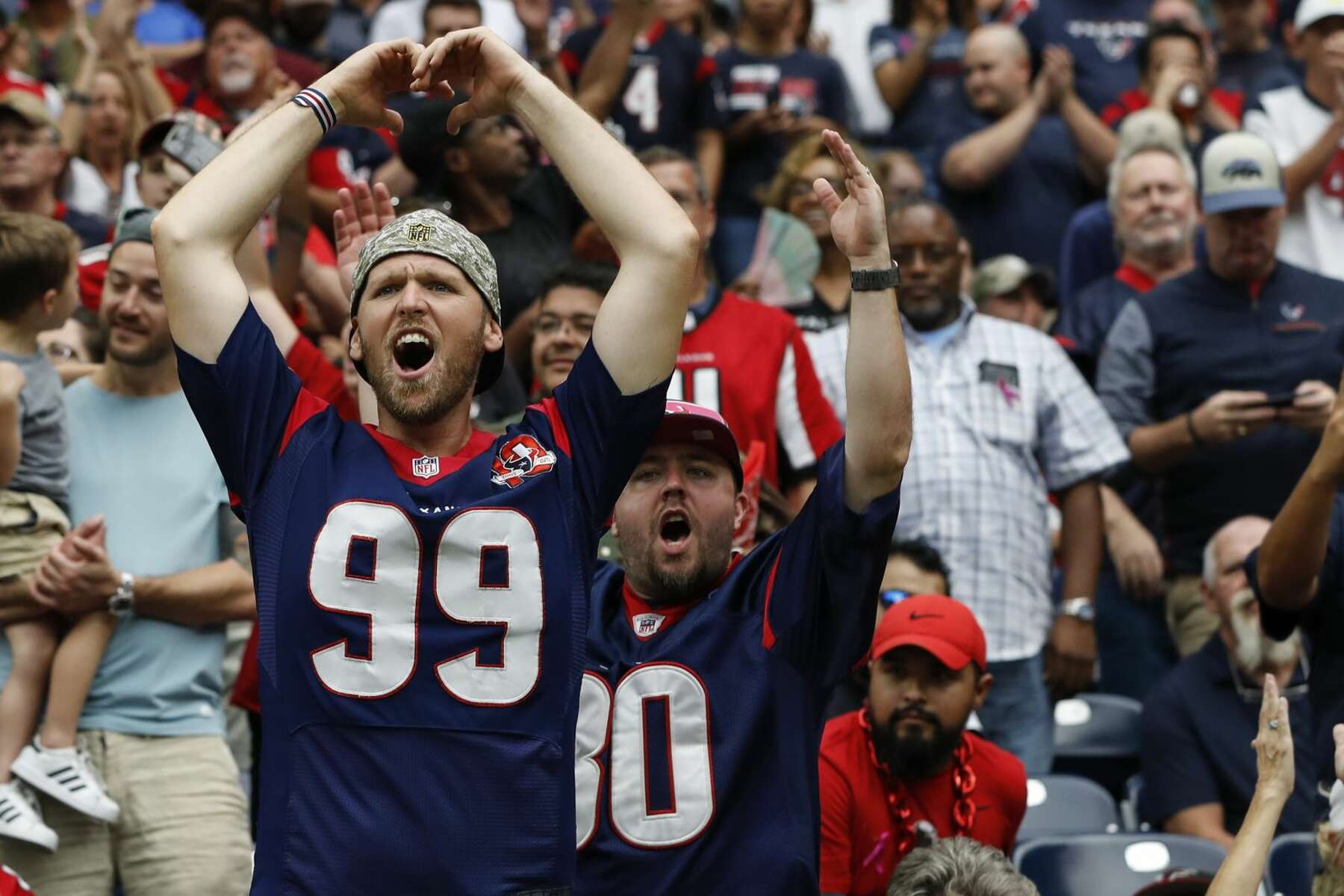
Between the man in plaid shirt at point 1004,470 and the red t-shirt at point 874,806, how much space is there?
3.88ft

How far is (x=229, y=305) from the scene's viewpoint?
11.0 feet

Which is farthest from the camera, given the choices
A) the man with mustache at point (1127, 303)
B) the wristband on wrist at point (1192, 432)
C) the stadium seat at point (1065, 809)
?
the man with mustache at point (1127, 303)

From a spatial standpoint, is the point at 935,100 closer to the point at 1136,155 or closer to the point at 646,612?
the point at 1136,155

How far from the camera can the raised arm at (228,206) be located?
3.33m

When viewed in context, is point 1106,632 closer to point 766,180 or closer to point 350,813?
point 766,180

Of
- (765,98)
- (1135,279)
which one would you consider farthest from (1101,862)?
(765,98)

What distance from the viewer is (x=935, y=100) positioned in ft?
33.1

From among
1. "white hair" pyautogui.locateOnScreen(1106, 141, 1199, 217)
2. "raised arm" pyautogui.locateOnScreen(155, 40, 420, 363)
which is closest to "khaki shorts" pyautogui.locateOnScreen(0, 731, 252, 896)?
"raised arm" pyautogui.locateOnScreen(155, 40, 420, 363)

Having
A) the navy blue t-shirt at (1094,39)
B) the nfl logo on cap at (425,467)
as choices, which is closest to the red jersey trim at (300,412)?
the nfl logo on cap at (425,467)

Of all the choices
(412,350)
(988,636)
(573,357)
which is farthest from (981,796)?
(412,350)

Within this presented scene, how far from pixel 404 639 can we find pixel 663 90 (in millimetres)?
6132

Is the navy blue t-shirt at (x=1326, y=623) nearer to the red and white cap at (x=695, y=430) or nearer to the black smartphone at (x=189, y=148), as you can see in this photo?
the red and white cap at (x=695, y=430)

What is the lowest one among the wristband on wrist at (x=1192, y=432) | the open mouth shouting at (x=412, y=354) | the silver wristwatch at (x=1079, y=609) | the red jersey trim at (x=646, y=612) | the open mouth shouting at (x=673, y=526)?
the silver wristwatch at (x=1079, y=609)

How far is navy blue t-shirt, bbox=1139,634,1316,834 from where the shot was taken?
586 centimetres
